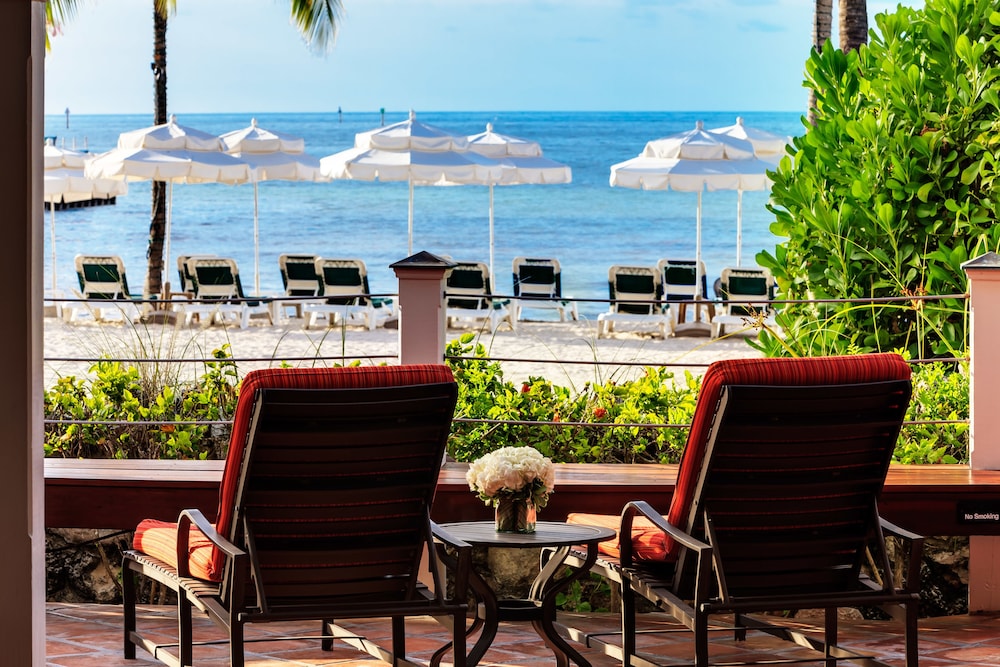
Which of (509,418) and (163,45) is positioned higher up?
(163,45)

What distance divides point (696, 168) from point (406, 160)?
3973 millimetres

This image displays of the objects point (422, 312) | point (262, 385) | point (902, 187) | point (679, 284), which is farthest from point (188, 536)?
point (679, 284)

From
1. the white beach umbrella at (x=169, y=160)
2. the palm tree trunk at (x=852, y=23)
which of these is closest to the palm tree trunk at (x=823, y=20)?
the palm tree trunk at (x=852, y=23)

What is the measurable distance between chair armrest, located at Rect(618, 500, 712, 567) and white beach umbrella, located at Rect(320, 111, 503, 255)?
42.6 feet

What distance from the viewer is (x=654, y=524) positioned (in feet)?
12.4

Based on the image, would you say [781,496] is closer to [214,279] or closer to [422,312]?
[422,312]

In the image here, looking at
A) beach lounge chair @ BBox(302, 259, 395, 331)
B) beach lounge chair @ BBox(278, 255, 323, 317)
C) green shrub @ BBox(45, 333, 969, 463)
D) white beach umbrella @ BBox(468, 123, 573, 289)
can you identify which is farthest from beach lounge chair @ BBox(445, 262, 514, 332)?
green shrub @ BBox(45, 333, 969, 463)

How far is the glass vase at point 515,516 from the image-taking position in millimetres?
4090

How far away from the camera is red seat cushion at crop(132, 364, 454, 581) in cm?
345

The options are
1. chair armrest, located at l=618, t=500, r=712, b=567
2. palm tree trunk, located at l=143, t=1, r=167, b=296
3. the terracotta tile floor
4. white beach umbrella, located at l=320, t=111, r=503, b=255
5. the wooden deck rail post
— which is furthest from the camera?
palm tree trunk, located at l=143, t=1, r=167, b=296

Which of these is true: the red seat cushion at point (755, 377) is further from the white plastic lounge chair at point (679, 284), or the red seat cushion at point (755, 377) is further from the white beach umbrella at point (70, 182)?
the white beach umbrella at point (70, 182)

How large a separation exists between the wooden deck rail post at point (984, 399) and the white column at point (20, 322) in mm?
4180

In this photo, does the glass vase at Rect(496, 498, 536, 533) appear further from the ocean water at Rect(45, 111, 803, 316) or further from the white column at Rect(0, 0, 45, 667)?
the ocean water at Rect(45, 111, 803, 316)

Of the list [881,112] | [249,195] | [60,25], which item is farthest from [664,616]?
[249,195]
